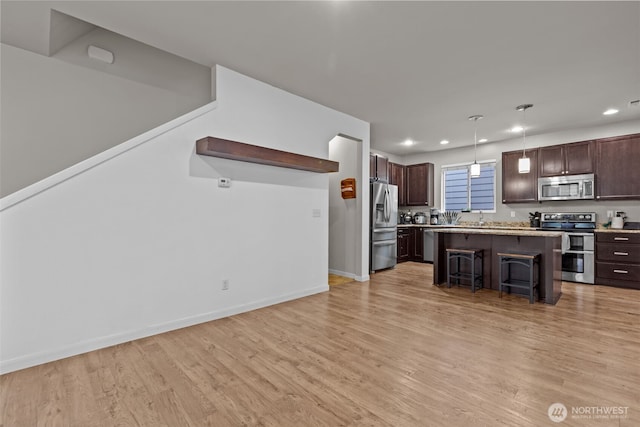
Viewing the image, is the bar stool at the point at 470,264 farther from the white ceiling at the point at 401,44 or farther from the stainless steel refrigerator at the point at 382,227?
the white ceiling at the point at 401,44

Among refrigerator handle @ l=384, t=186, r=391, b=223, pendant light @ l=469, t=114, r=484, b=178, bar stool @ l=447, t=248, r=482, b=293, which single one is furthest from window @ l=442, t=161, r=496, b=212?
bar stool @ l=447, t=248, r=482, b=293

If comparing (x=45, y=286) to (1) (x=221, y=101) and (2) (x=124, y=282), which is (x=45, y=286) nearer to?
(2) (x=124, y=282)

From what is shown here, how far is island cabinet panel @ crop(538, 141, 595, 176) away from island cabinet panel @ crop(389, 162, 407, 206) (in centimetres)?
288

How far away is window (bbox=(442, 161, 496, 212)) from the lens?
22.2ft

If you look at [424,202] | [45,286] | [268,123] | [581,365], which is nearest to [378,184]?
[424,202]

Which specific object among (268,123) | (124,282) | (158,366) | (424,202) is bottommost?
(158,366)

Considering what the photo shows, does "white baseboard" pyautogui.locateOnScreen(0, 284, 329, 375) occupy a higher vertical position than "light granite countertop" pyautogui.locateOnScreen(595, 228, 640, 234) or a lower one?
lower

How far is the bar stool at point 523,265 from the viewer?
12.7 ft

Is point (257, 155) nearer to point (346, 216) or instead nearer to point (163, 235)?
point (163, 235)

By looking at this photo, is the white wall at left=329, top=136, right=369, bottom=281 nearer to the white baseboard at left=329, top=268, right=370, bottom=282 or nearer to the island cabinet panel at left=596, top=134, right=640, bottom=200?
the white baseboard at left=329, top=268, right=370, bottom=282

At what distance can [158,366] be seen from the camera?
2.29 meters

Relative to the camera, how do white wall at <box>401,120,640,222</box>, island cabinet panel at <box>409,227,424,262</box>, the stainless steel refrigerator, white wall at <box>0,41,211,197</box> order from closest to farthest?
white wall at <box>0,41,211,197</box>
white wall at <box>401,120,640,222</box>
the stainless steel refrigerator
island cabinet panel at <box>409,227,424,262</box>

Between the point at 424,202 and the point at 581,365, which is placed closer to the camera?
the point at 581,365

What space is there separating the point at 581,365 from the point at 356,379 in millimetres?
1738
